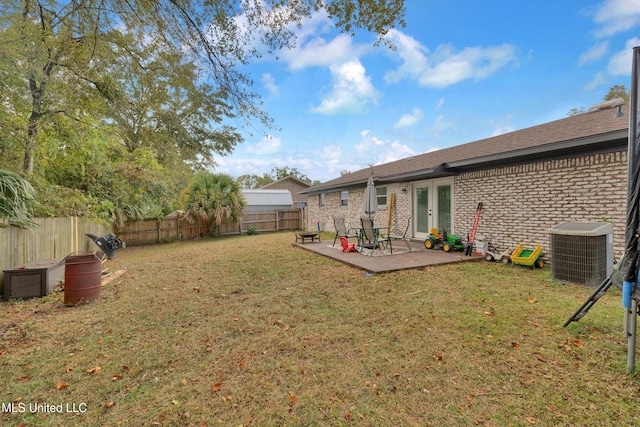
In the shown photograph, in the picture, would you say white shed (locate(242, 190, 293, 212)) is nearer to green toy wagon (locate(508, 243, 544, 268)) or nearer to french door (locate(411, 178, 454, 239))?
french door (locate(411, 178, 454, 239))

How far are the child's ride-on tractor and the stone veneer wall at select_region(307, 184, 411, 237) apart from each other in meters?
1.92

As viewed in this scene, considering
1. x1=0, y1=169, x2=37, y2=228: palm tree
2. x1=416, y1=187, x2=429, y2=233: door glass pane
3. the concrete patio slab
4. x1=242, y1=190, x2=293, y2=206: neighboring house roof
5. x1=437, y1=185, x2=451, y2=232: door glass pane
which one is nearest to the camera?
x1=0, y1=169, x2=37, y2=228: palm tree

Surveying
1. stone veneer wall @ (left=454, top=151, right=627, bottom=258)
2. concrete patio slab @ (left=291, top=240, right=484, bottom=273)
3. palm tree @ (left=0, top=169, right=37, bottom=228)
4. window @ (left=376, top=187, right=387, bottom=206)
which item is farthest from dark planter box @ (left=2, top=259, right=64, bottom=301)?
window @ (left=376, top=187, right=387, bottom=206)

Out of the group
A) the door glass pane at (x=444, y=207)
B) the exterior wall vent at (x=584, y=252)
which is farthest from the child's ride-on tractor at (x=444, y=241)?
the exterior wall vent at (x=584, y=252)

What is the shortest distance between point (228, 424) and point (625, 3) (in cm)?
1016

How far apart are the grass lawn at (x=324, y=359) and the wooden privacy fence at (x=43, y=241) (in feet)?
3.43

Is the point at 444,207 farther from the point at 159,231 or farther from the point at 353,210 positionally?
the point at 159,231

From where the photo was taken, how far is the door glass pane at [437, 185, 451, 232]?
28.6ft

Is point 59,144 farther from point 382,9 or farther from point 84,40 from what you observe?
point 382,9

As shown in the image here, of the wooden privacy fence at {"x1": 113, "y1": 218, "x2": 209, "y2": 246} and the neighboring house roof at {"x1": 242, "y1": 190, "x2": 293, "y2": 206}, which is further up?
the neighboring house roof at {"x1": 242, "y1": 190, "x2": 293, "y2": 206}

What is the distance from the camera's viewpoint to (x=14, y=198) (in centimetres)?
493

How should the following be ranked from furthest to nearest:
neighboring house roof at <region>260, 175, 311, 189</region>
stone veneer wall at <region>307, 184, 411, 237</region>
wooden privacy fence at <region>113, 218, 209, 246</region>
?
neighboring house roof at <region>260, 175, 311, 189</region> → wooden privacy fence at <region>113, 218, 209, 246</region> → stone veneer wall at <region>307, 184, 411, 237</region>

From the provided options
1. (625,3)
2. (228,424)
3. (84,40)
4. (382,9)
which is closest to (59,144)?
(84,40)

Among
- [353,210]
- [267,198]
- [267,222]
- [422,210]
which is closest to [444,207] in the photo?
[422,210]
